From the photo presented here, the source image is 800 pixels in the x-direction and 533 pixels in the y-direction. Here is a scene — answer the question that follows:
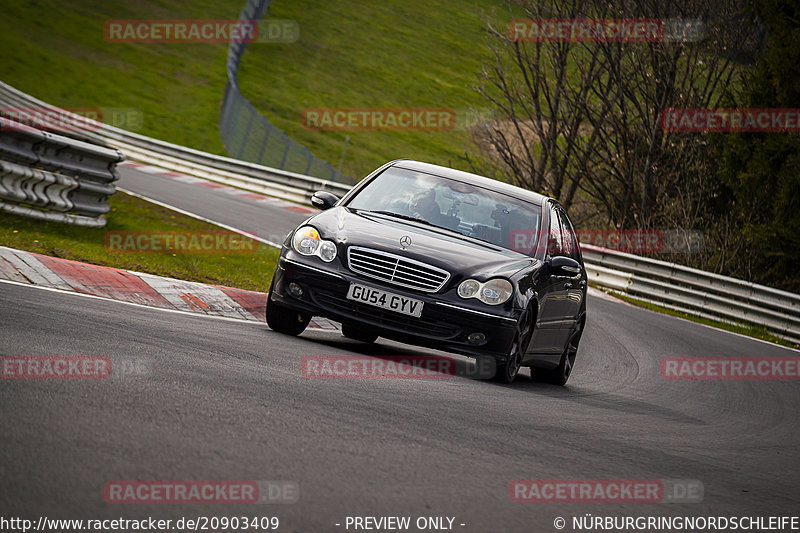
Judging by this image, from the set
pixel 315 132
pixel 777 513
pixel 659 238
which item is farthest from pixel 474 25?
pixel 777 513

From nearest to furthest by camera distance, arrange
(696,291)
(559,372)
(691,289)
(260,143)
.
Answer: (559,372) → (696,291) → (691,289) → (260,143)

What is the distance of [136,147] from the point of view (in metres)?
33.5

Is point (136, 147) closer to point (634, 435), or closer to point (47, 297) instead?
point (47, 297)

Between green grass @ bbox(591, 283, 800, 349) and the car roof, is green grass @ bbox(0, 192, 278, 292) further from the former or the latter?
green grass @ bbox(591, 283, 800, 349)

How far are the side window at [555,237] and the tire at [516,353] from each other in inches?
36.5

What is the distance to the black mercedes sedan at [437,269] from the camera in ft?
26.4

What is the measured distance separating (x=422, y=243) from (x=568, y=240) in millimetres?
2242

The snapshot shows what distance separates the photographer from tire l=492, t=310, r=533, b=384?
8.21 meters

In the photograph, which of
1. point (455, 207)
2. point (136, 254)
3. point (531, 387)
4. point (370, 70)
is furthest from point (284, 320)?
point (370, 70)

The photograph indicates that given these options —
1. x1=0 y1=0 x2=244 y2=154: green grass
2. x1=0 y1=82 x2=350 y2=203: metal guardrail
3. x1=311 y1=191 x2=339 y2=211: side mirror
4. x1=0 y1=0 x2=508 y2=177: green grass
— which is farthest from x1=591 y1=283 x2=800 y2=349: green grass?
x1=0 y1=0 x2=244 y2=154: green grass

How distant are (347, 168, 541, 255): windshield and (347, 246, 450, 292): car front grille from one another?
0.93 metres

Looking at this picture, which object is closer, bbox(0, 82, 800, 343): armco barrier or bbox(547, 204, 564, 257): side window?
bbox(547, 204, 564, 257): side window

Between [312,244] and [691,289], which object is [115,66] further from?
[312,244]

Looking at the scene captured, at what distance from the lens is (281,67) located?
5822 cm
